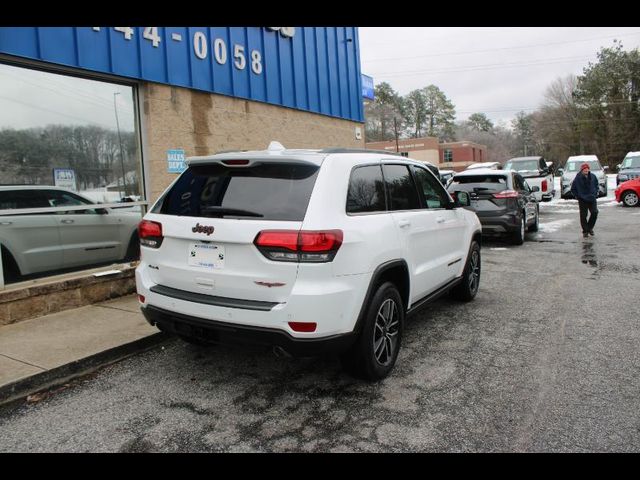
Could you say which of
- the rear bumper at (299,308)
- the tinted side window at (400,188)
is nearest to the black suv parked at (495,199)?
the tinted side window at (400,188)

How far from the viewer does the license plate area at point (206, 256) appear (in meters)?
3.38

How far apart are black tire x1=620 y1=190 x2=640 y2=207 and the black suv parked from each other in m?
11.1

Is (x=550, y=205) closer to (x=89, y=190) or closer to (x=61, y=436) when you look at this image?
(x=89, y=190)

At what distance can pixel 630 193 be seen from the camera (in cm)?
1908

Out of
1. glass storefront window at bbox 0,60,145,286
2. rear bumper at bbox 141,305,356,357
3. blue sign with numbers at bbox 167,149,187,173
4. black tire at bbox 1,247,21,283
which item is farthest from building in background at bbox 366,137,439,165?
rear bumper at bbox 141,305,356,357

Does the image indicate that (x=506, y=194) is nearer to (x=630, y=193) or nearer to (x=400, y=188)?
(x=400, y=188)

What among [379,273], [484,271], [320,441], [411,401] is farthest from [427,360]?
[484,271]

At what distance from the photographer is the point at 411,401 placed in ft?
11.5

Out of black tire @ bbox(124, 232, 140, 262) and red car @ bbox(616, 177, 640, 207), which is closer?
black tire @ bbox(124, 232, 140, 262)

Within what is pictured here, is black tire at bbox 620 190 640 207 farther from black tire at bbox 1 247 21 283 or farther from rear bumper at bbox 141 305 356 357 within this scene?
black tire at bbox 1 247 21 283

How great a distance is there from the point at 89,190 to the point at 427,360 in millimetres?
4896

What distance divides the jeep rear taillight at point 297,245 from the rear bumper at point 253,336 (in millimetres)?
498

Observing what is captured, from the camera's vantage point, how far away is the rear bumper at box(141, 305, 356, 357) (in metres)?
3.20

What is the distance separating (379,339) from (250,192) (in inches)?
59.4
